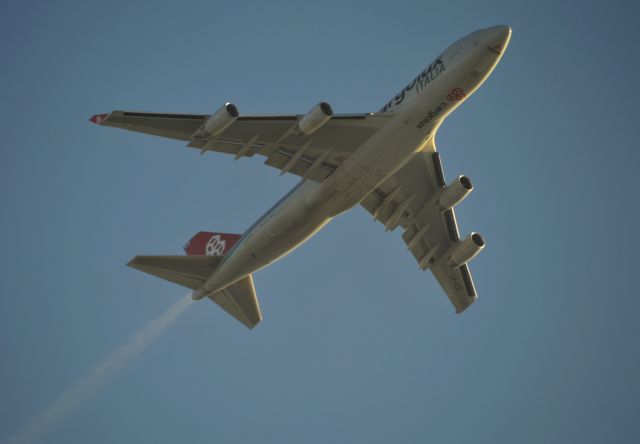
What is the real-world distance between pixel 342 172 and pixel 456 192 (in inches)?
272

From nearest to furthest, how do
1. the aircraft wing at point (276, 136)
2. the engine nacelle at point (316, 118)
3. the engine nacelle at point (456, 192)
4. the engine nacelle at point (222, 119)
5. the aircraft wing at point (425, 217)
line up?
the engine nacelle at point (222, 119) < the engine nacelle at point (316, 118) < the aircraft wing at point (276, 136) < the engine nacelle at point (456, 192) < the aircraft wing at point (425, 217)

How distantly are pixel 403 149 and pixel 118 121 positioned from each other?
13.1m

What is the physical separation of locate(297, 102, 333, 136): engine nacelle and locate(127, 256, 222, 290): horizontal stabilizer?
Result: 981cm

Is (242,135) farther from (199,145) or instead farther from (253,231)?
(253,231)

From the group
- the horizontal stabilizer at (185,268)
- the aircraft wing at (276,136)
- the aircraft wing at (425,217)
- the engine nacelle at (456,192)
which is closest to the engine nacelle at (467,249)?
the aircraft wing at (425,217)

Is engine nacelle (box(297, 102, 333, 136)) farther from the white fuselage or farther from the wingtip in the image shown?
the wingtip

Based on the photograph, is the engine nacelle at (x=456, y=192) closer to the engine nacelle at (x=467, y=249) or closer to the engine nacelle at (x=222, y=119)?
the engine nacelle at (x=467, y=249)

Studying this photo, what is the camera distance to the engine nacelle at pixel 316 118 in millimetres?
31578

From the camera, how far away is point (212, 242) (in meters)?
40.0

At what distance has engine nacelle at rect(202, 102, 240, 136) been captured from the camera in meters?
31.2

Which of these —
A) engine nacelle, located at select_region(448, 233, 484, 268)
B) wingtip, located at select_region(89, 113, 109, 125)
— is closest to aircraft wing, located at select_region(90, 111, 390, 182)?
wingtip, located at select_region(89, 113, 109, 125)

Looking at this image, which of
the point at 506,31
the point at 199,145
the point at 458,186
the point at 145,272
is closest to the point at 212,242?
the point at 145,272

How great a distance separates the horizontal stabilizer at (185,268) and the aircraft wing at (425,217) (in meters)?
9.20

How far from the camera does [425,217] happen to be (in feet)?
131
